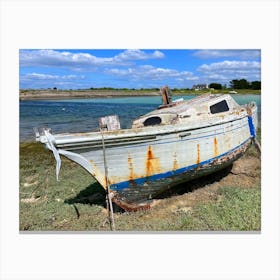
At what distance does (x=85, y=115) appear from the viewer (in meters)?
7.59

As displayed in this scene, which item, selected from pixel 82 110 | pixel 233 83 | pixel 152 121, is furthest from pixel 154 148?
pixel 82 110

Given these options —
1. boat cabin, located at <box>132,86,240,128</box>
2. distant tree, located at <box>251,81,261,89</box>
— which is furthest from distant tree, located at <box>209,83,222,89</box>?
distant tree, located at <box>251,81,261,89</box>

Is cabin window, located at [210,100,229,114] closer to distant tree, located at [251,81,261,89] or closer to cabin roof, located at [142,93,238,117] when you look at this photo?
cabin roof, located at [142,93,238,117]

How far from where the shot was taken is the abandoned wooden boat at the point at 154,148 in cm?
500

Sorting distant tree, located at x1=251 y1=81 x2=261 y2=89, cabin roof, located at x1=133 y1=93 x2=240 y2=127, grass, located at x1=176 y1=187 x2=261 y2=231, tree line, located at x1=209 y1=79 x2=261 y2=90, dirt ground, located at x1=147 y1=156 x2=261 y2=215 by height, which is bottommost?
grass, located at x1=176 y1=187 x2=261 y2=231

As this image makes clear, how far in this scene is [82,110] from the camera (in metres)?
7.35

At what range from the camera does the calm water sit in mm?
6688

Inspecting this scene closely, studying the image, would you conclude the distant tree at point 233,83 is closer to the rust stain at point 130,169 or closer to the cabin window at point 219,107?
the cabin window at point 219,107

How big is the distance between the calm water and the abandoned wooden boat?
0.67 meters

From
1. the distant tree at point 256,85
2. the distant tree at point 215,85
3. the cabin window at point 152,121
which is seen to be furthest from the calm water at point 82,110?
the cabin window at point 152,121

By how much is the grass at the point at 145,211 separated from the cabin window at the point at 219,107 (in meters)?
1.58

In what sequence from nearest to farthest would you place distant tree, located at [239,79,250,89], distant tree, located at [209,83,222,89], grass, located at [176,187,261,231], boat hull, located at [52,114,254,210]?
boat hull, located at [52,114,254,210] < grass, located at [176,187,261,231] < distant tree, located at [239,79,250,89] < distant tree, located at [209,83,222,89]
